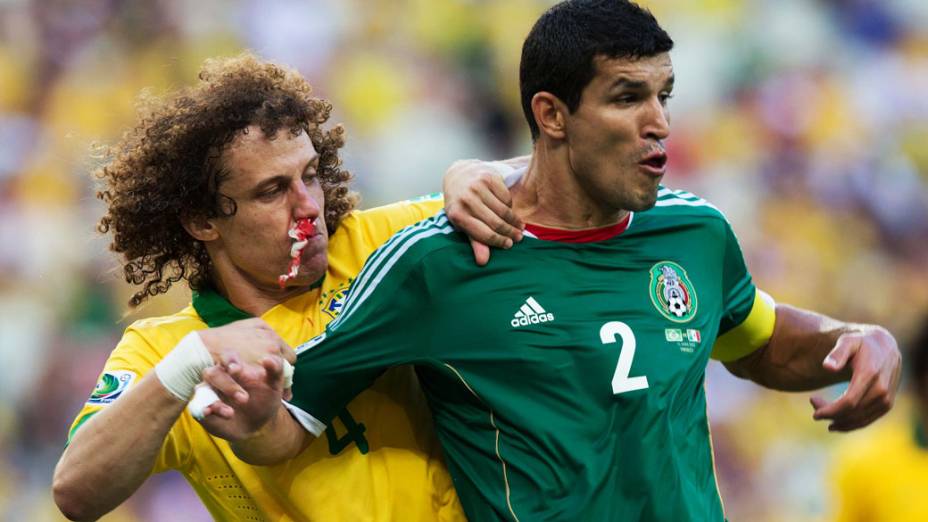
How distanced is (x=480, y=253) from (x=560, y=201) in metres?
0.29

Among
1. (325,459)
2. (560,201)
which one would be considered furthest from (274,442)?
(560,201)

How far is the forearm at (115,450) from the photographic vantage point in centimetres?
327

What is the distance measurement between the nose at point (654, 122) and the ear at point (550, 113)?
0.75 feet

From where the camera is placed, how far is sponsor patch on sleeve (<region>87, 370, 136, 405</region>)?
3570 millimetres

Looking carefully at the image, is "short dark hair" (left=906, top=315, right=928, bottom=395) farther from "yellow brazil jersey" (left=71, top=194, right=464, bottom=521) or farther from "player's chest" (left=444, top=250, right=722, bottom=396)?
"yellow brazil jersey" (left=71, top=194, right=464, bottom=521)

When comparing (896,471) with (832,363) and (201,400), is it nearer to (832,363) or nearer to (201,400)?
(832,363)

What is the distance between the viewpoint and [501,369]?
3400 mm

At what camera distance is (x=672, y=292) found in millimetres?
3551

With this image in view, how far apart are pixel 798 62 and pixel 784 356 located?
4554 millimetres

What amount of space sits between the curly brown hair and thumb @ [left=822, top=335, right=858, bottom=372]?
151 centimetres

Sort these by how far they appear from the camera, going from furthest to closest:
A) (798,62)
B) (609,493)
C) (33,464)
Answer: (798,62) → (33,464) → (609,493)

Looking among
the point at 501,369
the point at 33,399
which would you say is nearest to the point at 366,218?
the point at 501,369

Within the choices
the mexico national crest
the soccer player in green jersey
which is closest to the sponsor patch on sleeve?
the soccer player in green jersey

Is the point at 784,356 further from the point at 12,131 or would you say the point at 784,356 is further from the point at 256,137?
the point at 12,131
